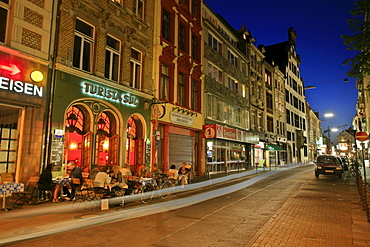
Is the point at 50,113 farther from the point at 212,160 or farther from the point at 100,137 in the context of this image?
the point at 212,160

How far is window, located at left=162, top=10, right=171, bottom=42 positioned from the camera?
62.2ft

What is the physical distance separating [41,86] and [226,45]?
2113 centimetres

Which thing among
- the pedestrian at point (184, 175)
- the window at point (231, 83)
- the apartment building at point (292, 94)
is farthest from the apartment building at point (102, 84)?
the apartment building at point (292, 94)

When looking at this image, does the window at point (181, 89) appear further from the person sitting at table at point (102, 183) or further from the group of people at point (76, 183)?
the person sitting at table at point (102, 183)

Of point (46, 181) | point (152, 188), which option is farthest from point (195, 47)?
point (46, 181)

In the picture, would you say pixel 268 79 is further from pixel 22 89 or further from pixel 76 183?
pixel 22 89

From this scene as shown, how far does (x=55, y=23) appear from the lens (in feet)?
37.0

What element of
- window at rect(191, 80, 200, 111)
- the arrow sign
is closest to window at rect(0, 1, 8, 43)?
the arrow sign

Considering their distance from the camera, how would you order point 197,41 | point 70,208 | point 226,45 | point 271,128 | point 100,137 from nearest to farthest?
1. point 70,208
2. point 100,137
3. point 197,41
4. point 226,45
5. point 271,128

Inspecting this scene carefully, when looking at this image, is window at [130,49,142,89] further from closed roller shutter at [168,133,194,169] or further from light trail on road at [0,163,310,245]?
light trail on road at [0,163,310,245]

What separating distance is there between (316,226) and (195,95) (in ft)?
54.0

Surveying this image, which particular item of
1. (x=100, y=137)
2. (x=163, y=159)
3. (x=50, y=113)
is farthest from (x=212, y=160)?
(x=50, y=113)

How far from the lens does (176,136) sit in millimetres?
19406

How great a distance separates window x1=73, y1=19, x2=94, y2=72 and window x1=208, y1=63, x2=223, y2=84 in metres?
13.1
